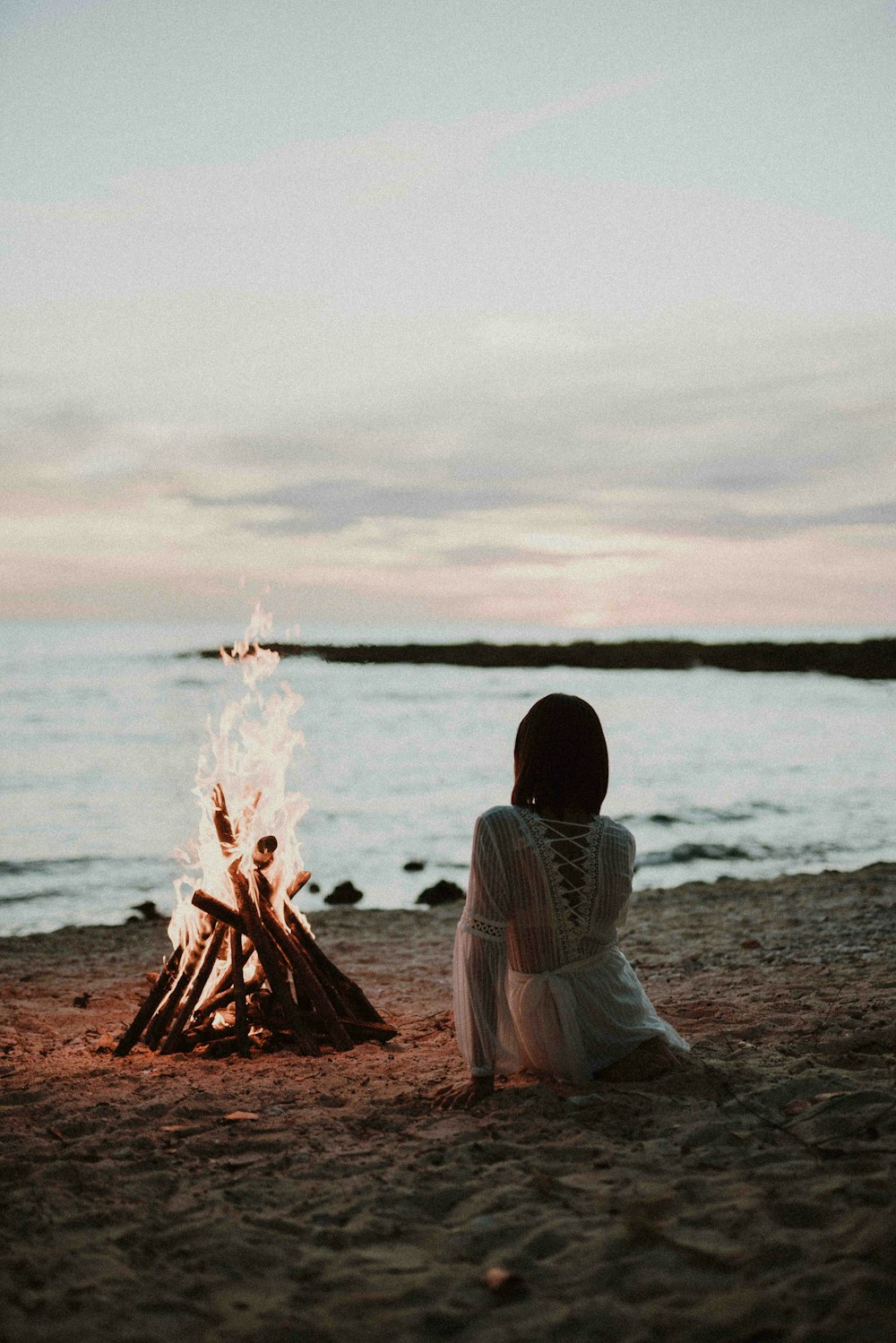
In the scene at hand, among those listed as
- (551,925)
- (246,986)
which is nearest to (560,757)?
(551,925)

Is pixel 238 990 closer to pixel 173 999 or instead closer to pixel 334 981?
pixel 173 999

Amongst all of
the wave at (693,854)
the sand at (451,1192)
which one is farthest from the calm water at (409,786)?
the sand at (451,1192)

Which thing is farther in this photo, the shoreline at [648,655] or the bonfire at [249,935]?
the shoreline at [648,655]

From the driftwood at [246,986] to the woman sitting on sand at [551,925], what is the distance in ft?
4.89

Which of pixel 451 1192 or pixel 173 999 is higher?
pixel 451 1192

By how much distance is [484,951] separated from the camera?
15.1 ft

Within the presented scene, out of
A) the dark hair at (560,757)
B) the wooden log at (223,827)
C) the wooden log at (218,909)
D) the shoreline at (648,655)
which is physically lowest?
the wooden log at (218,909)

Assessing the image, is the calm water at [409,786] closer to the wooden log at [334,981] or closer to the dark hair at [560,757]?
the wooden log at [334,981]

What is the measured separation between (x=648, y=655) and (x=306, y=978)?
88.3m

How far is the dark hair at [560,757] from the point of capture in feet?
14.9

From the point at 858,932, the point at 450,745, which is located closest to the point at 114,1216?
the point at 858,932

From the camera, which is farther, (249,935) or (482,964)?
(249,935)

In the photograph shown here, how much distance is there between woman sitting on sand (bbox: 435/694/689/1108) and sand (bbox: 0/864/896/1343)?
0.63ft

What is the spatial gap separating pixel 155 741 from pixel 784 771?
1849 centimetres
